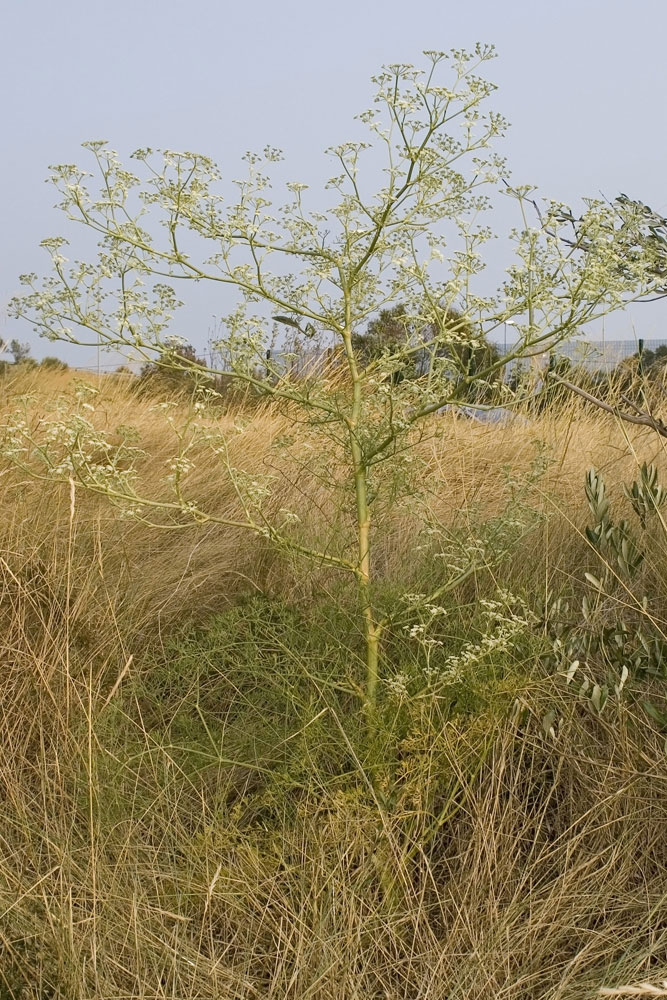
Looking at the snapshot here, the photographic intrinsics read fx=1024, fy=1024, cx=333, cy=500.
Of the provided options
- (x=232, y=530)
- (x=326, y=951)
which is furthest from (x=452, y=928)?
(x=232, y=530)

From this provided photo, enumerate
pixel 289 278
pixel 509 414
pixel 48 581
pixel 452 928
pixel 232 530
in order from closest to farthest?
pixel 452 928 → pixel 289 278 → pixel 48 581 → pixel 232 530 → pixel 509 414

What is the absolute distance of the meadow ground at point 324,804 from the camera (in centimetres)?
208

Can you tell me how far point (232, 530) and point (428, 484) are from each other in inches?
50.2

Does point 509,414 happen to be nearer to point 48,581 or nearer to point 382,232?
point 48,581

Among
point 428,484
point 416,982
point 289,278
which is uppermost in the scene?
point 289,278

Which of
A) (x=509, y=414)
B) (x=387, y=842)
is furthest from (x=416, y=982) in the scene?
(x=509, y=414)

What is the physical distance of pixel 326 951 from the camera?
2.03 m

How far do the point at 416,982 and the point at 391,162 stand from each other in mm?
1744

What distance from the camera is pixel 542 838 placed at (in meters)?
2.50

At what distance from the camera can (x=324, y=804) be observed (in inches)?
95.3

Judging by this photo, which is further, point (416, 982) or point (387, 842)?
point (387, 842)

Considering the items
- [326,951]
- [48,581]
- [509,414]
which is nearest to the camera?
[326,951]

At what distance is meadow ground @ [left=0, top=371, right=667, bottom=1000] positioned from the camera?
2.08m

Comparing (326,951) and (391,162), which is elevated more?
(391,162)
